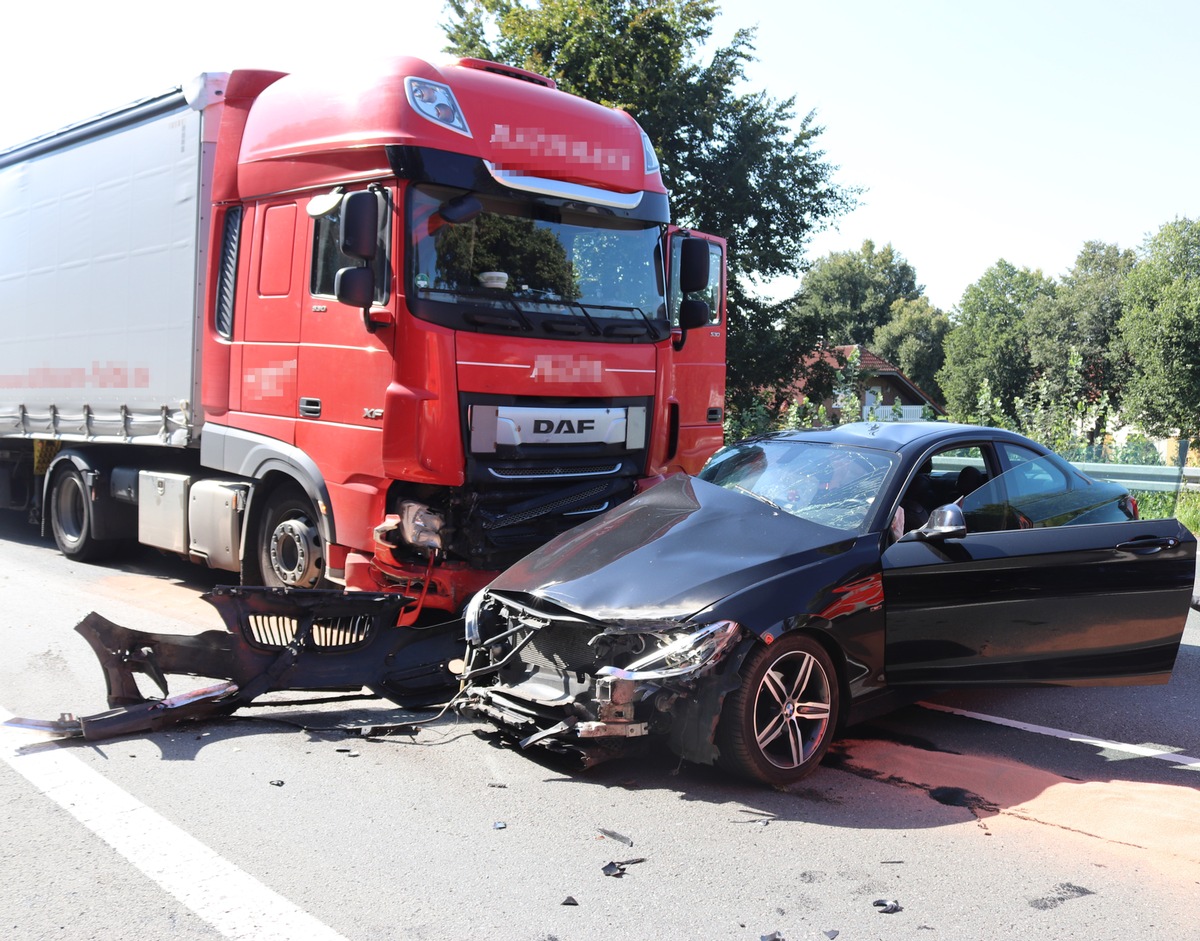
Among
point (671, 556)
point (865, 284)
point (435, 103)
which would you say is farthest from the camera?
point (865, 284)

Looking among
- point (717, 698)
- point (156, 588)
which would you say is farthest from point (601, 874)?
point (156, 588)

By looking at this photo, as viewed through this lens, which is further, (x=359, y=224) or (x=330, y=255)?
(x=330, y=255)

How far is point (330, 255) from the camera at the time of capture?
23.7ft

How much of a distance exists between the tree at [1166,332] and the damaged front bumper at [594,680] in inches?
1669

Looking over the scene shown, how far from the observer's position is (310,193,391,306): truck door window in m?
6.74

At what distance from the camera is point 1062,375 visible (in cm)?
5669

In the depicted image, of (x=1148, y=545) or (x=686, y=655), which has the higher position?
(x=1148, y=545)

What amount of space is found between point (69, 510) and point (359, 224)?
21.3 feet

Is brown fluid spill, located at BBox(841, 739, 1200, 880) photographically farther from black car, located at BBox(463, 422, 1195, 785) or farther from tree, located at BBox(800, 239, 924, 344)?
tree, located at BBox(800, 239, 924, 344)

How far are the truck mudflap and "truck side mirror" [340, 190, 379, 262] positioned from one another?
2147 mm

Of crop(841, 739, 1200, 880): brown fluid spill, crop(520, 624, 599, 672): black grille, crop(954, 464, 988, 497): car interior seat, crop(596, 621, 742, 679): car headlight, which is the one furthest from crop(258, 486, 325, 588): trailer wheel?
crop(954, 464, 988, 497): car interior seat

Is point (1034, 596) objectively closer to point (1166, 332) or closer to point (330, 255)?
point (330, 255)

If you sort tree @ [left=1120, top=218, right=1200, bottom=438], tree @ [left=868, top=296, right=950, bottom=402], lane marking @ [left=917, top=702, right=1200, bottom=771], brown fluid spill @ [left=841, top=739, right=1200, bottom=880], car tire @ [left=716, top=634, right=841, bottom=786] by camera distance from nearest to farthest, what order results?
1. brown fluid spill @ [left=841, top=739, right=1200, bottom=880]
2. car tire @ [left=716, top=634, right=841, bottom=786]
3. lane marking @ [left=917, top=702, right=1200, bottom=771]
4. tree @ [left=1120, top=218, right=1200, bottom=438]
5. tree @ [left=868, top=296, right=950, bottom=402]

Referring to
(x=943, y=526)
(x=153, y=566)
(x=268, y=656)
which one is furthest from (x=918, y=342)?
(x=268, y=656)
